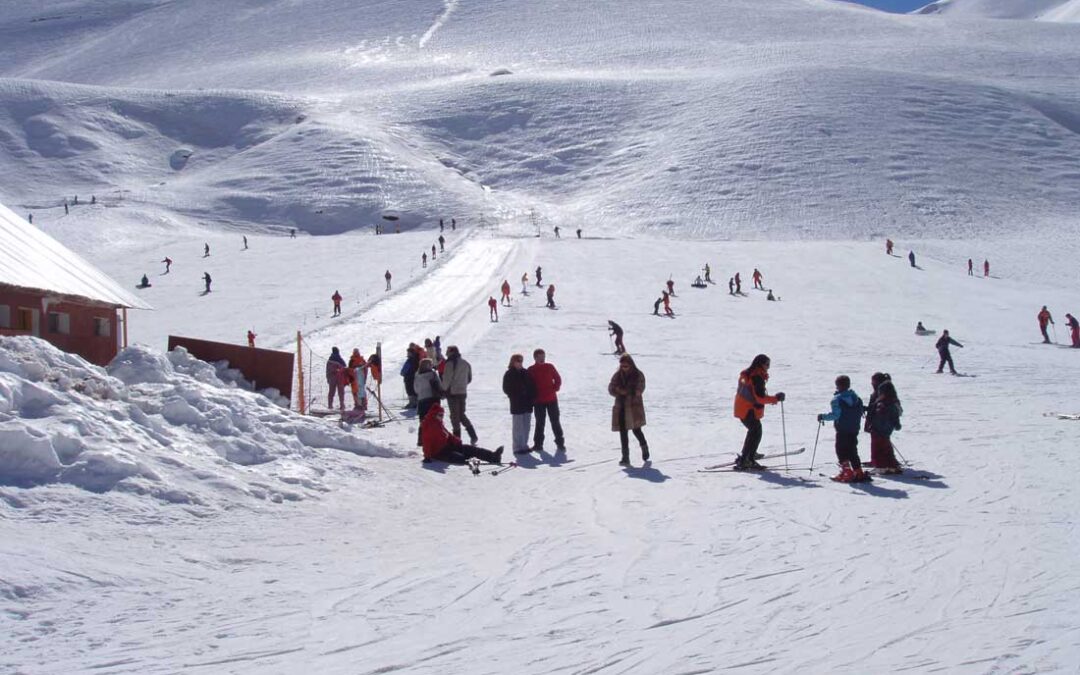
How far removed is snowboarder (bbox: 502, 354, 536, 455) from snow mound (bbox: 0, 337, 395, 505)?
182 centimetres

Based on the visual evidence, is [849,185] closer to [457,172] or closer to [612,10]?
[457,172]

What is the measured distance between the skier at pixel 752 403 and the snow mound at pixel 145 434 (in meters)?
3.64

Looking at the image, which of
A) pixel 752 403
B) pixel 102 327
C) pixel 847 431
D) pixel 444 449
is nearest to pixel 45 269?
pixel 102 327

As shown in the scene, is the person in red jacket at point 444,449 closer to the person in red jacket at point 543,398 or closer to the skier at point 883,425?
the person in red jacket at point 543,398

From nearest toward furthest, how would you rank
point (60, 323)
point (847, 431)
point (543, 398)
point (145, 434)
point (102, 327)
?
point (145, 434), point (847, 431), point (543, 398), point (60, 323), point (102, 327)

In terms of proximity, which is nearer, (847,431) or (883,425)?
(847,431)

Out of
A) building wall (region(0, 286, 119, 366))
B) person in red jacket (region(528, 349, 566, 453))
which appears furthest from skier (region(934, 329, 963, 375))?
building wall (region(0, 286, 119, 366))

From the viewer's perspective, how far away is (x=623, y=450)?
1081 centimetres

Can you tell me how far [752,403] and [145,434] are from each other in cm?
524

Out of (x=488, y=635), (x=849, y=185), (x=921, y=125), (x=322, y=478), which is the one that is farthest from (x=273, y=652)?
(x=921, y=125)

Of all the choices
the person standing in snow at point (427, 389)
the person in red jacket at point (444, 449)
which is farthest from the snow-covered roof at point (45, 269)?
the person in red jacket at point (444, 449)

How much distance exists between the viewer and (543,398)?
11.8 meters

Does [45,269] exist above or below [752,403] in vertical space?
above

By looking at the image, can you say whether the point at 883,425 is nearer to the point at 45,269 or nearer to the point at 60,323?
the point at 60,323
